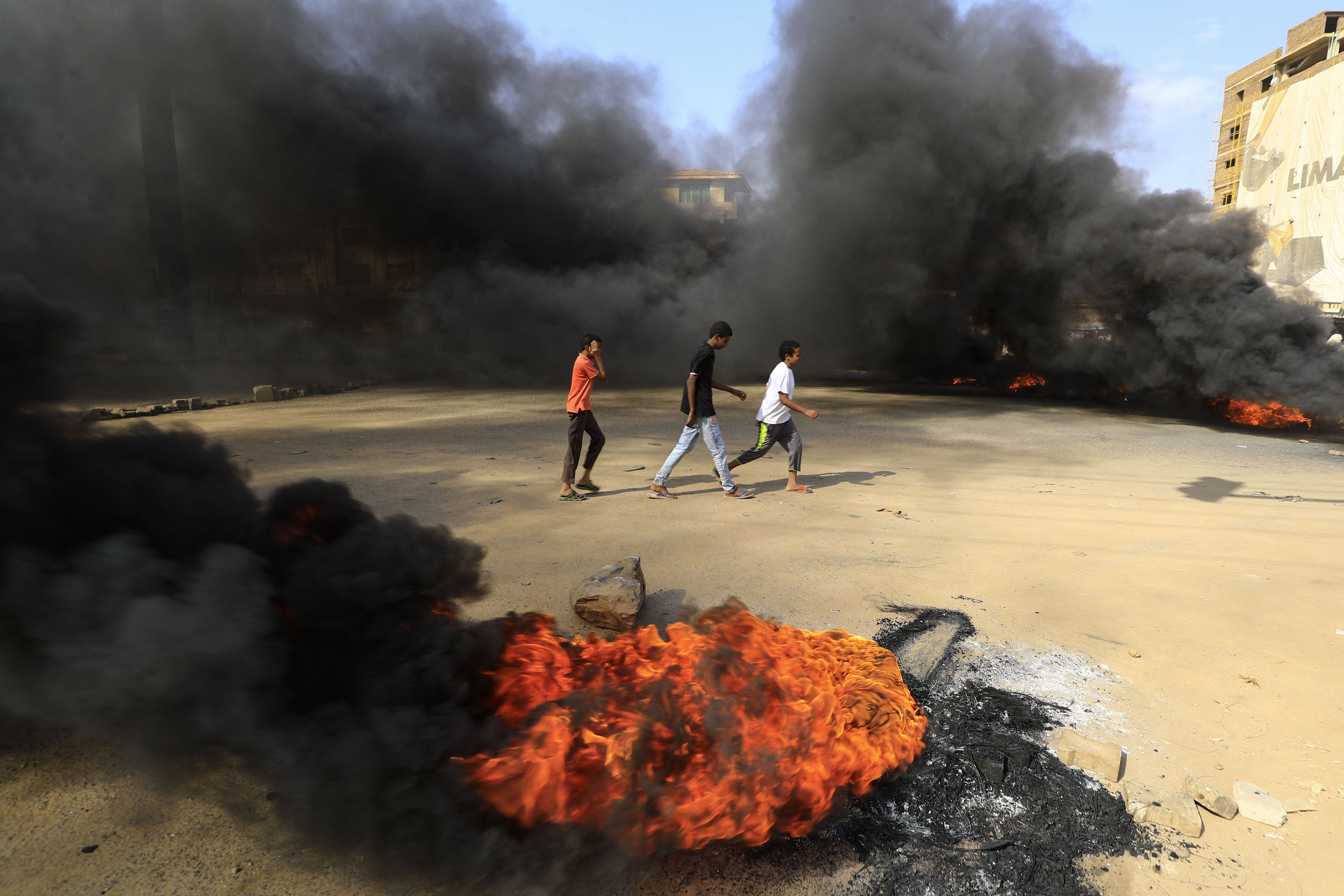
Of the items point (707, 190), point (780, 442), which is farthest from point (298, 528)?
point (707, 190)

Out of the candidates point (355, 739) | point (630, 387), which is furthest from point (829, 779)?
point (630, 387)

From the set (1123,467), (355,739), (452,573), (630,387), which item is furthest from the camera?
(630,387)

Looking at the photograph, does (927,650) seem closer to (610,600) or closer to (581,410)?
(610,600)

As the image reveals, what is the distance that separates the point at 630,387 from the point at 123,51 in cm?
1362

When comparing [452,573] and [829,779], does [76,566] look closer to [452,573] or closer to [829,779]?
[452,573]

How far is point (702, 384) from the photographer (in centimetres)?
576

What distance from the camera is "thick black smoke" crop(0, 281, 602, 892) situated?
76.2 inches

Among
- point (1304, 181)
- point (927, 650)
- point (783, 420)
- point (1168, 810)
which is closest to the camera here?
point (1168, 810)

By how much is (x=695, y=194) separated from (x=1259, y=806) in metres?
38.0

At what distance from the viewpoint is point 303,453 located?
756cm

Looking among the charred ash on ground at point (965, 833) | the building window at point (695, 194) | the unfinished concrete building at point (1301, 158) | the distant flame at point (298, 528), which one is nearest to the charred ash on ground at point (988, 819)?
the charred ash on ground at point (965, 833)

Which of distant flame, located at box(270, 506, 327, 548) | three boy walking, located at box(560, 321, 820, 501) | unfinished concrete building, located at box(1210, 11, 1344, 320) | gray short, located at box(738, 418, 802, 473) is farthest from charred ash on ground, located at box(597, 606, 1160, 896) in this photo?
unfinished concrete building, located at box(1210, 11, 1344, 320)

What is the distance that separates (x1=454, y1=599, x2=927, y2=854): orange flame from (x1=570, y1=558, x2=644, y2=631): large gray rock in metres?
0.50

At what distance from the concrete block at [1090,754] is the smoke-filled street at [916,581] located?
13cm
